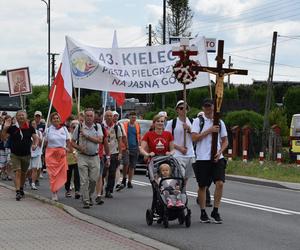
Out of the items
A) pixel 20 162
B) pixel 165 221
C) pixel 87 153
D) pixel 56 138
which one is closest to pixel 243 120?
pixel 56 138

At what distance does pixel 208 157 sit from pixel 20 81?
1226cm

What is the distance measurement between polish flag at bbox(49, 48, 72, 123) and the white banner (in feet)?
2.50

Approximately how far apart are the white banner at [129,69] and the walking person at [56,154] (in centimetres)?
246

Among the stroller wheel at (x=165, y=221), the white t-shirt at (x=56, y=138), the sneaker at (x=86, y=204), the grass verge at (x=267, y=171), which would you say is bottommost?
the grass verge at (x=267, y=171)

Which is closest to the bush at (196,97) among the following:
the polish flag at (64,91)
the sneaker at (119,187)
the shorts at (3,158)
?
the shorts at (3,158)

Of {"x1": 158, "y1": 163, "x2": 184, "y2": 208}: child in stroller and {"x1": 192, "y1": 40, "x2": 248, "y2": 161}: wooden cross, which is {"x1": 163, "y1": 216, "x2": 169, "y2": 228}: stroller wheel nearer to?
{"x1": 158, "y1": 163, "x2": 184, "y2": 208}: child in stroller

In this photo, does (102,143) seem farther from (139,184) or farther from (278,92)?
(278,92)

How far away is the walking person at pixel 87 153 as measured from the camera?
41.2 ft

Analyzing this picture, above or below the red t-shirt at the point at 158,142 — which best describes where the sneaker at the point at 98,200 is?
below

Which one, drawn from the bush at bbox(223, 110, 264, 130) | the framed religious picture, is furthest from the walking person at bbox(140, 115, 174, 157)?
the bush at bbox(223, 110, 264, 130)

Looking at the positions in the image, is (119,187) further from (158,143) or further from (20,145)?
(158,143)

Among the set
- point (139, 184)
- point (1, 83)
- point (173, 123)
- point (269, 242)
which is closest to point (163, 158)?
point (173, 123)

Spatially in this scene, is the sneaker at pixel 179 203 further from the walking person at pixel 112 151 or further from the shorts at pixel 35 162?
the shorts at pixel 35 162

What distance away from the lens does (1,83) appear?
1286 inches
